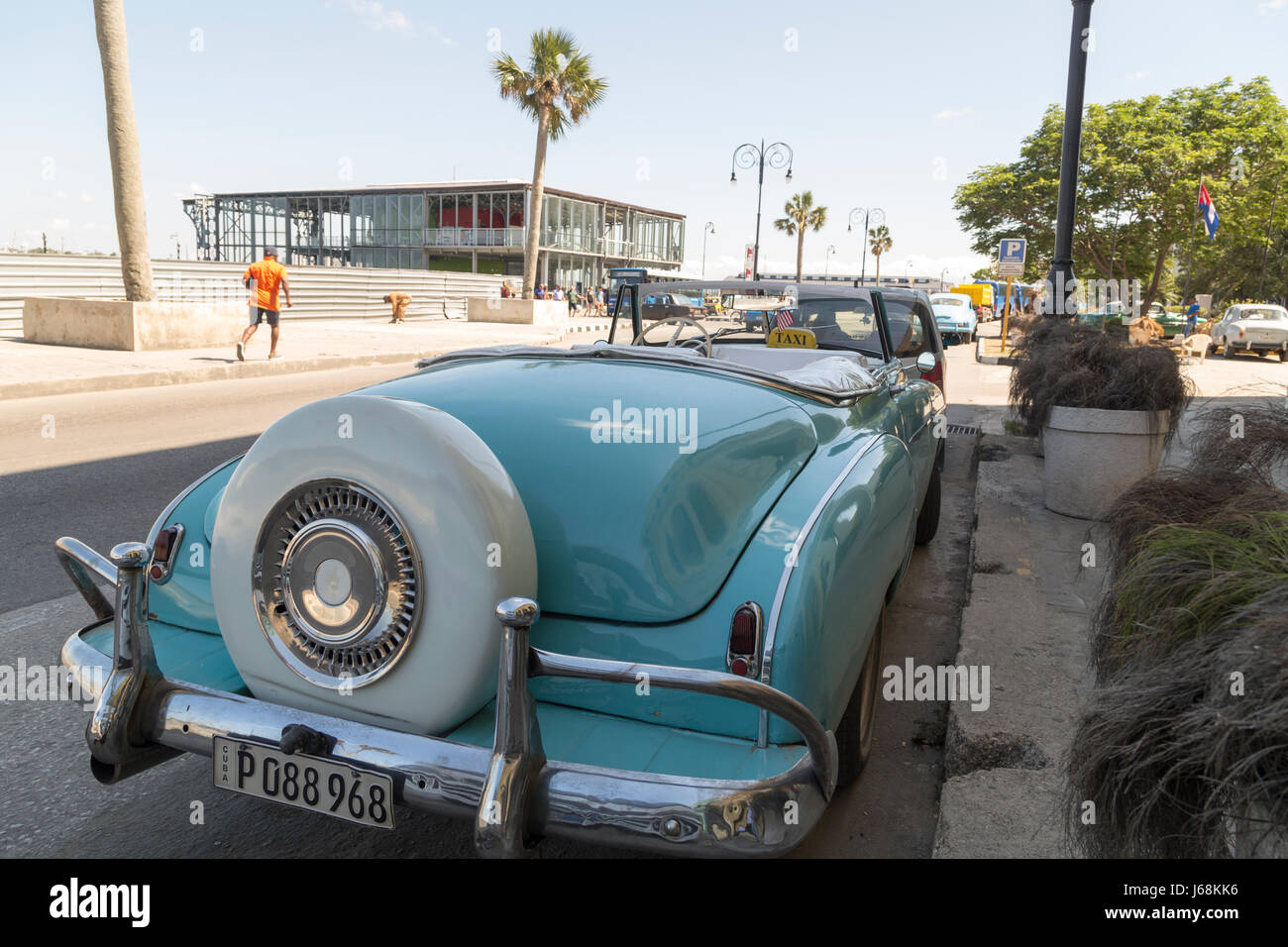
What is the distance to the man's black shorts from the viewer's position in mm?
13688

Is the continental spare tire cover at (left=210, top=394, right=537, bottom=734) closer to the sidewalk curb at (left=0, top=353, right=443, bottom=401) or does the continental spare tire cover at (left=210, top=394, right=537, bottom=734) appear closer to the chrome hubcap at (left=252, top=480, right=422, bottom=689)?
the chrome hubcap at (left=252, top=480, right=422, bottom=689)

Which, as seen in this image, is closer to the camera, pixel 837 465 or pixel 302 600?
pixel 302 600

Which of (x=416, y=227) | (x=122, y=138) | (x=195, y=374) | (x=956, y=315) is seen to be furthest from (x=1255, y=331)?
(x=416, y=227)

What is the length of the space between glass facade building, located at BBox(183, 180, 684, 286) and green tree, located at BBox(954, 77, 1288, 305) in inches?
979

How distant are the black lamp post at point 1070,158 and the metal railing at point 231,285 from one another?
50.9ft

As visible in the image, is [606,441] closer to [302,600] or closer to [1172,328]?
[302,600]

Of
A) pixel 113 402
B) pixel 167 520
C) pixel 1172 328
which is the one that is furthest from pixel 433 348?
pixel 1172 328

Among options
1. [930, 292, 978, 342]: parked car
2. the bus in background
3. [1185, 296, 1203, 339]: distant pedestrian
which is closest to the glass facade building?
the bus in background

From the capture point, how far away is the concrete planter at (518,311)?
29.0 metres

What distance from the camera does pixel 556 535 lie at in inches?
87.6

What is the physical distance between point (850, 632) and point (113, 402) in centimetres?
1028

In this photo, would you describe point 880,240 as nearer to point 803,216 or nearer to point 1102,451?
point 803,216

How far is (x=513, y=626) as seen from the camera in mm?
1734

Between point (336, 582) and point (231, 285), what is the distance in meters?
24.4
